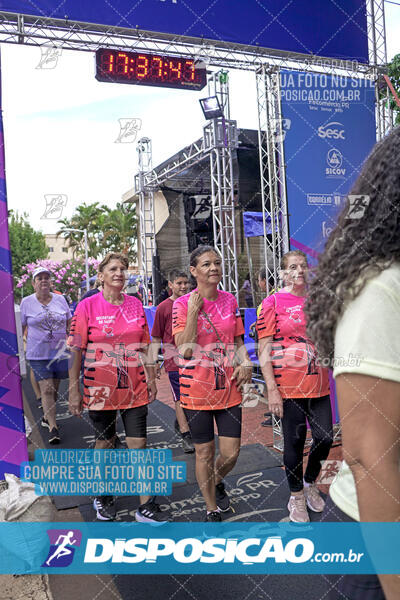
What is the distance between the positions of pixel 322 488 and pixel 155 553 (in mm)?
1580

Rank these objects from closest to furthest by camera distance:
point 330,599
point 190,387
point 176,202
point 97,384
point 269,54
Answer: point 330,599 < point 190,387 < point 97,384 < point 269,54 < point 176,202

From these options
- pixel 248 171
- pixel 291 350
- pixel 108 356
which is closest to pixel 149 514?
pixel 108 356

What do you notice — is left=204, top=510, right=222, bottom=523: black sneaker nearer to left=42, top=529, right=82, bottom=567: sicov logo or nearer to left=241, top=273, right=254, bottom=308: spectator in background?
left=42, top=529, right=82, bottom=567: sicov logo

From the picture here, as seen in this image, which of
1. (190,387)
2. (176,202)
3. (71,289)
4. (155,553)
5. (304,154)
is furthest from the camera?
(71,289)

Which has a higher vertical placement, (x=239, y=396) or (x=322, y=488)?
(x=239, y=396)

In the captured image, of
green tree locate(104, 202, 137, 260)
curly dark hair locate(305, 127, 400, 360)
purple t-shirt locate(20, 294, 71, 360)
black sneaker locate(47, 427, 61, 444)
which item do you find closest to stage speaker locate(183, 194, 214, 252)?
purple t-shirt locate(20, 294, 71, 360)

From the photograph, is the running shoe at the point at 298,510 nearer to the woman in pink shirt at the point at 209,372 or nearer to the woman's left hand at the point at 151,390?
the woman in pink shirt at the point at 209,372

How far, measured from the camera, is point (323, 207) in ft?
16.4

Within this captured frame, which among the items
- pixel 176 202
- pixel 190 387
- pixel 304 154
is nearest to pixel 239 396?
pixel 190 387

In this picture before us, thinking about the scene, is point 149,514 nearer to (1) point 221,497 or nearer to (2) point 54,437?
(1) point 221,497

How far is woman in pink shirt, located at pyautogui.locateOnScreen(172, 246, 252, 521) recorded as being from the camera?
10.5 ft

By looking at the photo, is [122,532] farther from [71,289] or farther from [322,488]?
[71,289]

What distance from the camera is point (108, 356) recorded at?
3.46m

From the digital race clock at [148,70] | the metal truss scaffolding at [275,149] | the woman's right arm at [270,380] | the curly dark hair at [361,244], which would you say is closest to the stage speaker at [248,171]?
the digital race clock at [148,70]
